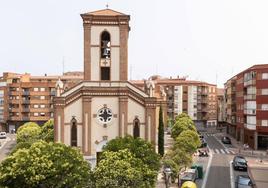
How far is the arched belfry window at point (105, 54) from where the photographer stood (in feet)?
161

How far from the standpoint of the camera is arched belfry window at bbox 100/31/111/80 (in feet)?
161

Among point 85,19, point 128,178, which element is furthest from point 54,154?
point 85,19

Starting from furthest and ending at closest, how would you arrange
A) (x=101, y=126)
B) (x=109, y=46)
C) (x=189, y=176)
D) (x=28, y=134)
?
(x=28, y=134)
(x=109, y=46)
(x=101, y=126)
(x=189, y=176)

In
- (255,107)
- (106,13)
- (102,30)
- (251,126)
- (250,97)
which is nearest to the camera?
(102,30)

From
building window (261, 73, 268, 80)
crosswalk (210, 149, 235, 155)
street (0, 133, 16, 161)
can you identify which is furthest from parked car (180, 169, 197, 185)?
street (0, 133, 16, 161)

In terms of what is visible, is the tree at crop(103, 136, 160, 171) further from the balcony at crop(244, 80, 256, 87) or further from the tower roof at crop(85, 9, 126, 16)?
the balcony at crop(244, 80, 256, 87)

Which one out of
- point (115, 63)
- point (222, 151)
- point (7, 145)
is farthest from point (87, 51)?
point (7, 145)

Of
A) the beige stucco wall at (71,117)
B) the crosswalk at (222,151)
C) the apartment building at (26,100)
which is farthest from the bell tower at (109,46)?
the apartment building at (26,100)

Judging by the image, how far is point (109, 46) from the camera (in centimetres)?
4953

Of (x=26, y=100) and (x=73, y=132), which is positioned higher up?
(x=26, y=100)

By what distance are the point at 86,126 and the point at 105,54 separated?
908 centimetres

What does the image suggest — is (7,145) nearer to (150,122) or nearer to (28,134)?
(28,134)

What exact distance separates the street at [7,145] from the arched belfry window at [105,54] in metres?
32.3

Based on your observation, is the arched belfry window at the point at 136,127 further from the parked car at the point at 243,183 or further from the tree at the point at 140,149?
the parked car at the point at 243,183
